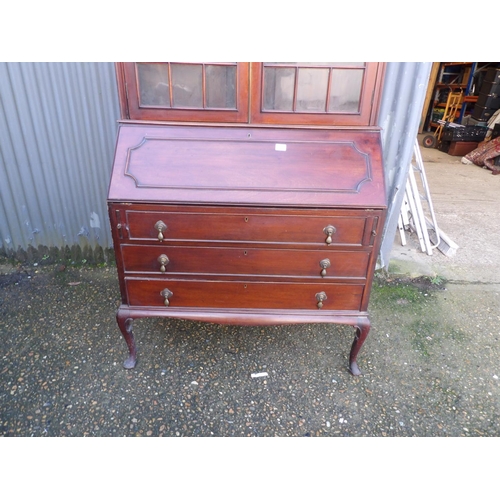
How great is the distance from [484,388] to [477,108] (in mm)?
8222

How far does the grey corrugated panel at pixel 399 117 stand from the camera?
2.71 m

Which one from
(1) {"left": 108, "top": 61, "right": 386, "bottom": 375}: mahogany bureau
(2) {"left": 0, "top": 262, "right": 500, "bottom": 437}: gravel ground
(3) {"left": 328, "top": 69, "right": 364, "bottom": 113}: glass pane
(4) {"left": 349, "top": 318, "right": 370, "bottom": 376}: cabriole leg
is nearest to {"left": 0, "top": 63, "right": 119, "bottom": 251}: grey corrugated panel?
(2) {"left": 0, "top": 262, "right": 500, "bottom": 437}: gravel ground

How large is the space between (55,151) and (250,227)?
2222 mm

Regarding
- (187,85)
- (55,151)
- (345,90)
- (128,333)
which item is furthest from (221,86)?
(55,151)

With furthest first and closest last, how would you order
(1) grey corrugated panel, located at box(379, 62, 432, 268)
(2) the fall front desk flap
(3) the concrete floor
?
(3) the concrete floor → (1) grey corrugated panel, located at box(379, 62, 432, 268) → (2) the fall front desk flap

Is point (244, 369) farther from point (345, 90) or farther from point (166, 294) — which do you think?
point (345, 90)

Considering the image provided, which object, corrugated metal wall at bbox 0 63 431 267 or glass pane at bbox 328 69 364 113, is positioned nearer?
glass pane at bbox 328 69 364 113

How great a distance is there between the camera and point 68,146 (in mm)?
3100

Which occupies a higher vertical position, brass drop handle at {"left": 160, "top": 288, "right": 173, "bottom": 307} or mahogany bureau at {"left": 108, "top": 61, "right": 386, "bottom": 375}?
mahogany bureau at {"left": 108, "top": 61, "right": 386, "bottom": 375}

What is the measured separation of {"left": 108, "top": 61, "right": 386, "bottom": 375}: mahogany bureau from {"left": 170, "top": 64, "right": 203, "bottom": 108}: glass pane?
5.2 inches

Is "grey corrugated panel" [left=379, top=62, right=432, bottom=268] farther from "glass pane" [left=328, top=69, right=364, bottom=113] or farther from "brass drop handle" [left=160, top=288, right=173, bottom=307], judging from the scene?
"brass drop handle" [left=160, top=288, right=173, bottom=307]

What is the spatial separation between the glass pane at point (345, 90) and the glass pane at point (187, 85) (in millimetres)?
717

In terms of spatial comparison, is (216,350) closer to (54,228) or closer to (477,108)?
(54,228)

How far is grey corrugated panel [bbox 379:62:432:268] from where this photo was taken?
271cm
